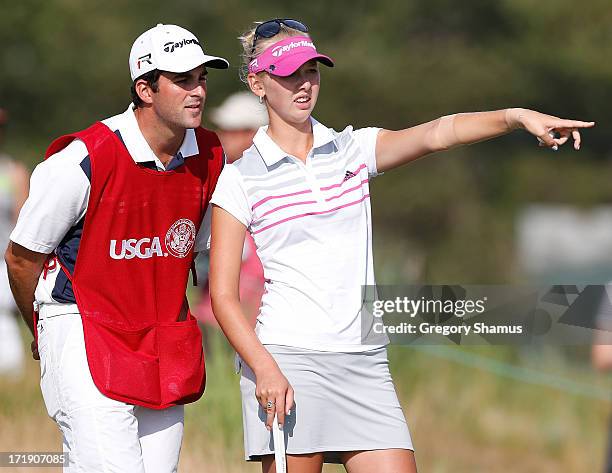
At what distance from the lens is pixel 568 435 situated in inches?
417

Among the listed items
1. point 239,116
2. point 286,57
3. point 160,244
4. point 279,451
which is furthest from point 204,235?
point 239,116

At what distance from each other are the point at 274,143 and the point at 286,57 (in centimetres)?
29

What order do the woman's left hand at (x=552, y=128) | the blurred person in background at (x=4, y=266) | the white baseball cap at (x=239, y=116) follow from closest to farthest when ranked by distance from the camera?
the woman's left hand at (x=552, y=128)
the white baseball cap at (x=239, y=116)
the blurred person in background at (x=4, y=266)

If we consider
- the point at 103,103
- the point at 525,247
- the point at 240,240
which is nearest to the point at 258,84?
the point at 240,240

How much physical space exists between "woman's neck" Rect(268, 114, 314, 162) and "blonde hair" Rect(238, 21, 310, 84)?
0.24 meters

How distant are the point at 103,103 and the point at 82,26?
1.68 m

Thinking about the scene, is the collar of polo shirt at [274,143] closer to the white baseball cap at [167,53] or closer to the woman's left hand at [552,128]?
the white baseball cap at [167,53]

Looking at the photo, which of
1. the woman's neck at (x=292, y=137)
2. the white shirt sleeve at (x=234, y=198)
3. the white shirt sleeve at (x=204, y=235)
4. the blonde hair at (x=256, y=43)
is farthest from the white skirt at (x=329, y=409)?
the blonde hair at (x=256, y=43)

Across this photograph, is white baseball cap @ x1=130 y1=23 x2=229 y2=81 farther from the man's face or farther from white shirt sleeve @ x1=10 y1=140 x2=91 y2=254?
white shirt sleeve @ x1=10 y1=140 x2=91 y2=254

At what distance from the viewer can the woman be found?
4.25 metres

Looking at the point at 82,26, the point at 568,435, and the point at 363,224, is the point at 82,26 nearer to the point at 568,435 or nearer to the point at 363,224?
the point at 568,435

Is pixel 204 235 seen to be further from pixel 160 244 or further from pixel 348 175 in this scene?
pixel 348 175

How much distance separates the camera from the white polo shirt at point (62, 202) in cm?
425

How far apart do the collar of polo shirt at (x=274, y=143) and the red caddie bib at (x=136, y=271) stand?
26 centimetres
